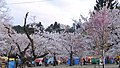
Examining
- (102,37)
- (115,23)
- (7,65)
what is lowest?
(7,65)

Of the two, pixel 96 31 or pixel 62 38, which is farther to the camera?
pixel 62 38

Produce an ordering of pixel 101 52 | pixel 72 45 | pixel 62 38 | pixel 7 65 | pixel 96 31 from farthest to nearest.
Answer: pixel 62 38 < pixel 72 45 < pixel 7 65 < pixel 96 31 < pixel 101 52

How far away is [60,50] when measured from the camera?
6341cm

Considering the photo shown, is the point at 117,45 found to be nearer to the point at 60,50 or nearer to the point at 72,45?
the point at 72,45

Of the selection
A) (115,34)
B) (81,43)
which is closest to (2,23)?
(115,34)

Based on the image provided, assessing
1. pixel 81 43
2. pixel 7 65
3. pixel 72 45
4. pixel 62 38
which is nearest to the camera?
pixel 7 65

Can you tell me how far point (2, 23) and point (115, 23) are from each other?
52.9 ft

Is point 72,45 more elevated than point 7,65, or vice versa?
point 72,45

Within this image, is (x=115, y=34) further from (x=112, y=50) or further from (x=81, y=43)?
(x=81, y=43)

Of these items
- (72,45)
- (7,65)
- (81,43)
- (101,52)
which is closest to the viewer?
(101,52)

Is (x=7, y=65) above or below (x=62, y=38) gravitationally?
below

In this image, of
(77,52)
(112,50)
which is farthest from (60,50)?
(112,50)

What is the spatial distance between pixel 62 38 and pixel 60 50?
2433 mm

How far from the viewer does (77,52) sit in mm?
51125
